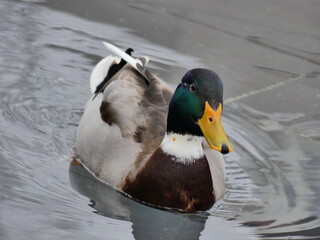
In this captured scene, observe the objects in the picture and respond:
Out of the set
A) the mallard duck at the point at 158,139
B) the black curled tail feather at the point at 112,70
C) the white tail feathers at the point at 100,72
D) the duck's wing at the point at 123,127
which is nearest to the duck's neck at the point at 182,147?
the mallard duck at the point at 158,139

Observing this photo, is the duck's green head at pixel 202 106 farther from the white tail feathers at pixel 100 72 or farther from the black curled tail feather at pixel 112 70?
the white tail feathers at pixel 100 72

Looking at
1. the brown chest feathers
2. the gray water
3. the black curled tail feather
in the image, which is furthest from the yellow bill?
the black curled tail feather

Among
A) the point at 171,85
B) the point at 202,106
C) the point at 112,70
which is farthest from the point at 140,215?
the point at 171,85

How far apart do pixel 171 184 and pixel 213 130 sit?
0.56 m

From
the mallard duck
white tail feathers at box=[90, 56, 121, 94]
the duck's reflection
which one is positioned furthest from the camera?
white tail feathers at box=[90, 56, 121, 94]

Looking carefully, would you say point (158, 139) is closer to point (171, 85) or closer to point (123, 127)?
point (123, 127)

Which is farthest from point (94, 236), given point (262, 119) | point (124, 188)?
point (262, 119)

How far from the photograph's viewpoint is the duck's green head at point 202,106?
19.0ft

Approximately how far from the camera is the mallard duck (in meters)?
5.88

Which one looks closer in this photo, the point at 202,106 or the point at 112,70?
the point at 202,106

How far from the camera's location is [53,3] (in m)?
9.62

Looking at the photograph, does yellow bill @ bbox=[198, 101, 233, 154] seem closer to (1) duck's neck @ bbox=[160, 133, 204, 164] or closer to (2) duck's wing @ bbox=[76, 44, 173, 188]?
(1) duck's neck @ bbox=[160, 133, 204, 164]

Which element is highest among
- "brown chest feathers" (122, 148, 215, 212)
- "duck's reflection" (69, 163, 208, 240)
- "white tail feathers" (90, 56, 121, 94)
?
"white tail feathers" (90, 56, 121, 94)

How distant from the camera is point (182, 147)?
6.12 metres
